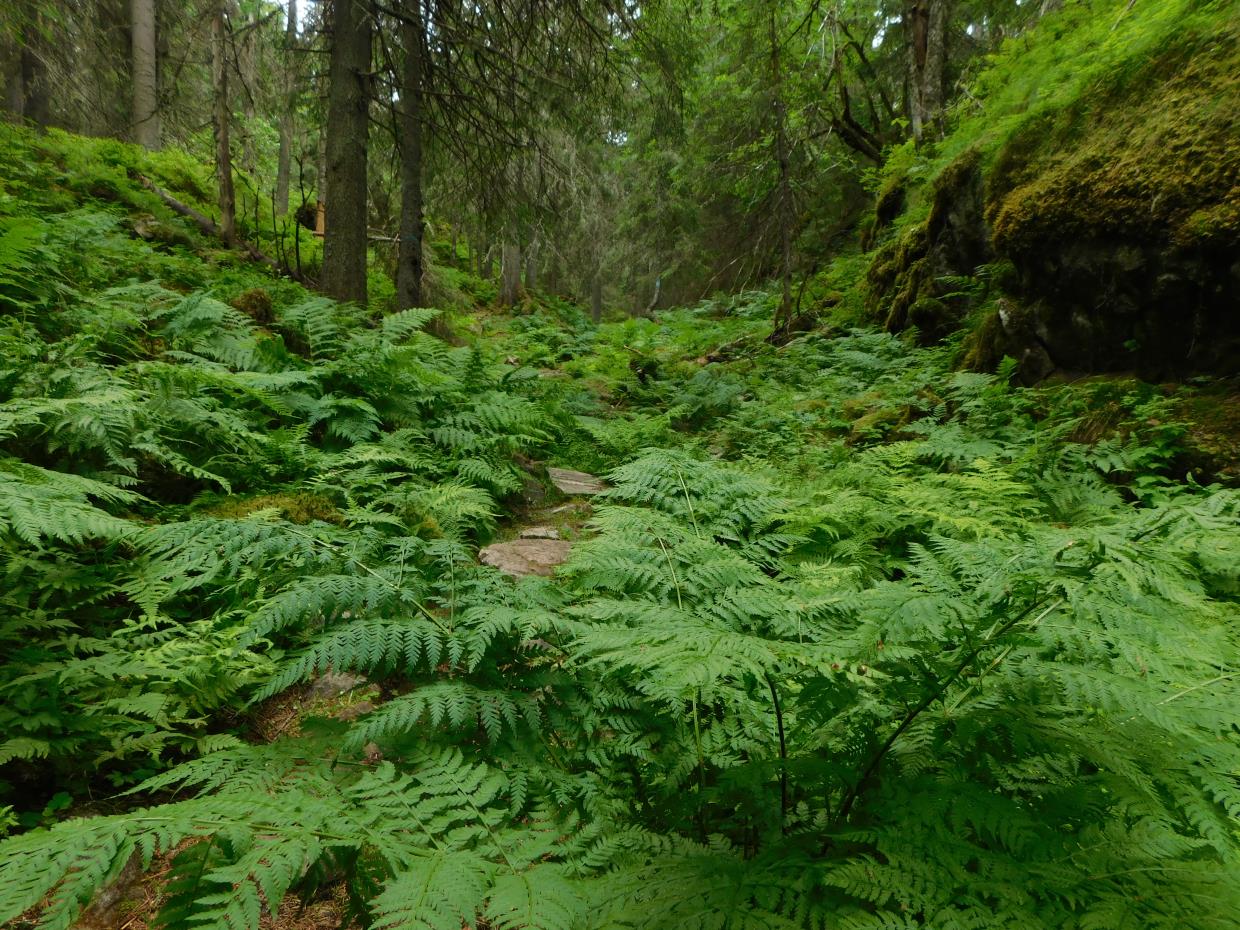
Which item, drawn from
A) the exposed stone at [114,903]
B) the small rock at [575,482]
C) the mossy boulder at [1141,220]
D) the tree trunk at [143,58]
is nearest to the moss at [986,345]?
the mossy boulder at [1141,220]

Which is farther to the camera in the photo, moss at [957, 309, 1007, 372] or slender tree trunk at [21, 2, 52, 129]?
slender tree trunk at [21, 2, 52, 129]

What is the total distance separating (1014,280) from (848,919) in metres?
5.83

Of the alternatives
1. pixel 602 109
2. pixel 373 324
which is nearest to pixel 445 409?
pixel 373 324

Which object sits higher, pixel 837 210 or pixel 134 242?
pixel 837 210

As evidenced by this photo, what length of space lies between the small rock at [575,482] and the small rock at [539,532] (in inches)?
32.3

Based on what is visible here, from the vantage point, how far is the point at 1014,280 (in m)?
5.21

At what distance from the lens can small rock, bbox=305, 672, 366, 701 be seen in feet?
7.07

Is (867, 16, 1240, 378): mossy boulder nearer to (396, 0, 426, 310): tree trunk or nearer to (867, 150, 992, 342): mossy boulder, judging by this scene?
(867, 150, 992, 342): mossy boulder

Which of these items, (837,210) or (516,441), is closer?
(516,441)

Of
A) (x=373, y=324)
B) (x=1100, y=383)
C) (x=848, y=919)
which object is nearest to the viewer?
(x=848, y=919)

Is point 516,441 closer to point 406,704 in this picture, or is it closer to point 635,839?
point 406,704

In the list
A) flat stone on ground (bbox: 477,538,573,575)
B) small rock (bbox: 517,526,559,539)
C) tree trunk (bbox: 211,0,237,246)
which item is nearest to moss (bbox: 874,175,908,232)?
small rock (bbox: 517,526,559,539)

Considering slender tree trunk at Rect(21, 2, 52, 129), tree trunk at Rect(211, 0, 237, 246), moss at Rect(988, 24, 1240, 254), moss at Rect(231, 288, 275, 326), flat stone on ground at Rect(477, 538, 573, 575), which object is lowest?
flat stone on ground at Rect(477, 538, 573, 575)

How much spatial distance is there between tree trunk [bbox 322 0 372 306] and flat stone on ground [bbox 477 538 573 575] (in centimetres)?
442
